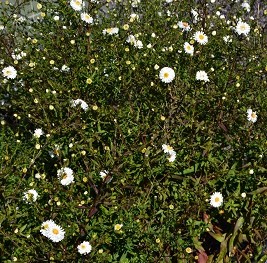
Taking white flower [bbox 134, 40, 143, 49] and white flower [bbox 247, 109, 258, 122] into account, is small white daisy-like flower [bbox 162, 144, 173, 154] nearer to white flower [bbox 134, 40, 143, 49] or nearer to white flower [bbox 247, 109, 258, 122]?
white flower [bbox 247, 109, 258, 122]

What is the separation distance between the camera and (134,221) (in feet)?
9.32

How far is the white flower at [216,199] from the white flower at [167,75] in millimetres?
732

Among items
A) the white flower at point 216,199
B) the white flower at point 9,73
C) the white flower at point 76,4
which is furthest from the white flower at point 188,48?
the white flower at point 9,73

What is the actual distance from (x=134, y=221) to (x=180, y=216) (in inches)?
13.3

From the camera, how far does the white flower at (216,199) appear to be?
9.86 feet

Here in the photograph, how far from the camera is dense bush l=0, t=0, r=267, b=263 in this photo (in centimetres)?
289

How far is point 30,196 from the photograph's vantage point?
2.70 m

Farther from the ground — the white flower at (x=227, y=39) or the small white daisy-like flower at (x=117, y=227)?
the white flower at (x=227, y=39)

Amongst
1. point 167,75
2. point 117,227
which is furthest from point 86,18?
point 117,227

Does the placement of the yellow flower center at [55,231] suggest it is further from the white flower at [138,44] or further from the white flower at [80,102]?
the white flower at [138,44]

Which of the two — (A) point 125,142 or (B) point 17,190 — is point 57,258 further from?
(A) point 125,142

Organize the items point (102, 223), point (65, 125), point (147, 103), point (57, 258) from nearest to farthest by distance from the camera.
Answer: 1. point (57, 258)
2. point (102, 223)
3. point (65, 125)
4. point (147, 103)

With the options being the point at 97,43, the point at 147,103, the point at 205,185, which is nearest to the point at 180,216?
the point at 205,185

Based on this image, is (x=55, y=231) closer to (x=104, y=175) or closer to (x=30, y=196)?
(x=30, y=196)
